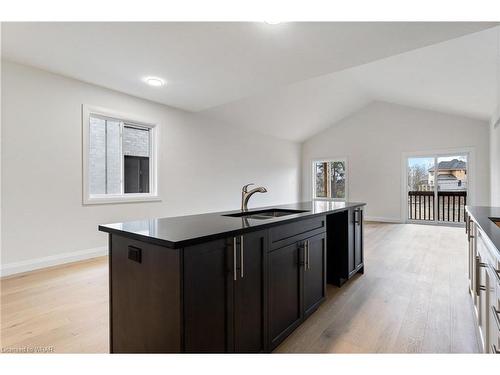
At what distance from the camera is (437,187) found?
6816mm

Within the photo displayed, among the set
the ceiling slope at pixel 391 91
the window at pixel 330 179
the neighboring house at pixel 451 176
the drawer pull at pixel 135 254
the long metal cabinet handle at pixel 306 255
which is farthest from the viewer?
the window at pixel 330 179

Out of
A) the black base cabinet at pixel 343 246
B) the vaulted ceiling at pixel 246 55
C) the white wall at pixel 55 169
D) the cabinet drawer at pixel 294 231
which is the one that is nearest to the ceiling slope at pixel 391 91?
the vaulted ceiling at pixel 246 55

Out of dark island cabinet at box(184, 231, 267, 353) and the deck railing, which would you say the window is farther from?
dark island cabinet at box(184, 231, 267, 353)

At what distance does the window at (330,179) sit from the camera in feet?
27.3

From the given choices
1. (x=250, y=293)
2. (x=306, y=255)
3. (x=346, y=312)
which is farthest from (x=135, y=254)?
(x=346, y=312)

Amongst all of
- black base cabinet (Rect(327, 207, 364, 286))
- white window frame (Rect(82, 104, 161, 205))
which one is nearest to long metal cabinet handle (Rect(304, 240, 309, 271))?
black base cabinet (Rect(327, 207, 364, 286))

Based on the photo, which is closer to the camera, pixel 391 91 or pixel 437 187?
pixel 391 91

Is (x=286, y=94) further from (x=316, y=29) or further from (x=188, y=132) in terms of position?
(x=316, y=29)

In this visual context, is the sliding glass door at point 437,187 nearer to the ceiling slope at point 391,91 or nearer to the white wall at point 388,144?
the white wall at point 388,144

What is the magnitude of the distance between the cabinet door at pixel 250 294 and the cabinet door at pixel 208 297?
0.06 m

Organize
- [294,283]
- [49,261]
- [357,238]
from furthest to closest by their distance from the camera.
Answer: [49,261] → [357,238] → [294,283]

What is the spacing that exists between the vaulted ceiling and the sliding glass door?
173 centimetres

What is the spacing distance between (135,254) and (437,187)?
24.9 feet

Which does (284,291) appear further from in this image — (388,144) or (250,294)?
(388,144)
